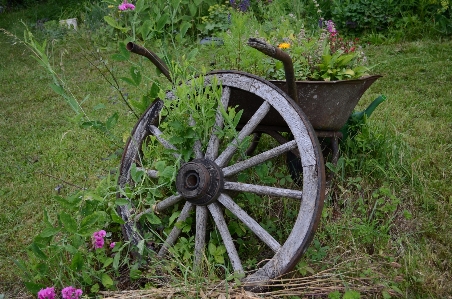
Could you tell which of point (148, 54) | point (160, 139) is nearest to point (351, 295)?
point (160, 139)

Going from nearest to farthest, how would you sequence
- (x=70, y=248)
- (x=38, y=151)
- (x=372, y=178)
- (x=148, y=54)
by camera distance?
(x=70, y=248) → (x=148, y=54) → (x=372, y=178) → (x=38, y=151)

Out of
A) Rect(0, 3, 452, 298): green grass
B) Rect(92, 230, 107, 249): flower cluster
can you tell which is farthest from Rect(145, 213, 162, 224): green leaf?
Rect(0, 3, 452, 298): green grass

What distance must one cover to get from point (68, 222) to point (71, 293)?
0.33 m

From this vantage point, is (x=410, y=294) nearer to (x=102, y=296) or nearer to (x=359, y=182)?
(x=359, y=182)

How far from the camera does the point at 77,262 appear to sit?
2.25 meters

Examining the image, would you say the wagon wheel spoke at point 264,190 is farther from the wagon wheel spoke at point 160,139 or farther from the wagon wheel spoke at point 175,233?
Result: the wagon wheel spoke at point 160,139

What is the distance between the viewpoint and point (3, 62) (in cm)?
658

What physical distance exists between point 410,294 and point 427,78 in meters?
2.90

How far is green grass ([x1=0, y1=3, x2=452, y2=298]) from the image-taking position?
2443 mm

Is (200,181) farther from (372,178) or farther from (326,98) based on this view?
(372,178)

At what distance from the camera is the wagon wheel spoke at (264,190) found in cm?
219

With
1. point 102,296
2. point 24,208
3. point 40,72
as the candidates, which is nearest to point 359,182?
point 102,296

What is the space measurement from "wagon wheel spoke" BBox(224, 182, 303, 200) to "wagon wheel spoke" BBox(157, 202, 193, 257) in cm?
24

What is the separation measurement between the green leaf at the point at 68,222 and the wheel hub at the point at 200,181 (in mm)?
493
